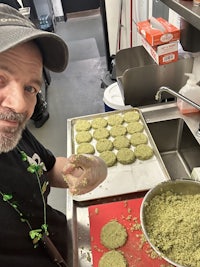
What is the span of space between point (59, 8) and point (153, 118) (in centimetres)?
609

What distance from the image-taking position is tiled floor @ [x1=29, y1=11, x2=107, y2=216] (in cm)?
283

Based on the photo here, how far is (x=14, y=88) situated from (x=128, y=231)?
0.68 meters

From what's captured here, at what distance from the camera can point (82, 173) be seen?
1.00 metres

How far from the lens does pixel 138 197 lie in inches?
42.5

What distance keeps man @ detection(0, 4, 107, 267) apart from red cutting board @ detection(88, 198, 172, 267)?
0.40 ft

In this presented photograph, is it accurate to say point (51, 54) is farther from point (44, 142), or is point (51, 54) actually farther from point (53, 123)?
point (53, 123)

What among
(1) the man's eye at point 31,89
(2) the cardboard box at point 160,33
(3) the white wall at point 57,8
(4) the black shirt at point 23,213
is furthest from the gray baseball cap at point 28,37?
(3) the white wall at point 57,8

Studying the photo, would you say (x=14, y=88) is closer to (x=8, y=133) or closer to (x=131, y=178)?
(x=8, y=133)

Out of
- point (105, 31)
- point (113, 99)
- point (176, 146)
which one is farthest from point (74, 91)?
point (176, 146)

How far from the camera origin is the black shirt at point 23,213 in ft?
2.30

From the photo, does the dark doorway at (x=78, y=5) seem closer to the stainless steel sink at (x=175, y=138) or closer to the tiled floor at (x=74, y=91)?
the tiled floor at (x=74, y=91)

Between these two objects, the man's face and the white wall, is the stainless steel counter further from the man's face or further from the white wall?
the white wall

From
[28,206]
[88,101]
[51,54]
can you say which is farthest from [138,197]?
[88,101]

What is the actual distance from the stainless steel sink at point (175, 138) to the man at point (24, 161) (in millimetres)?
611
